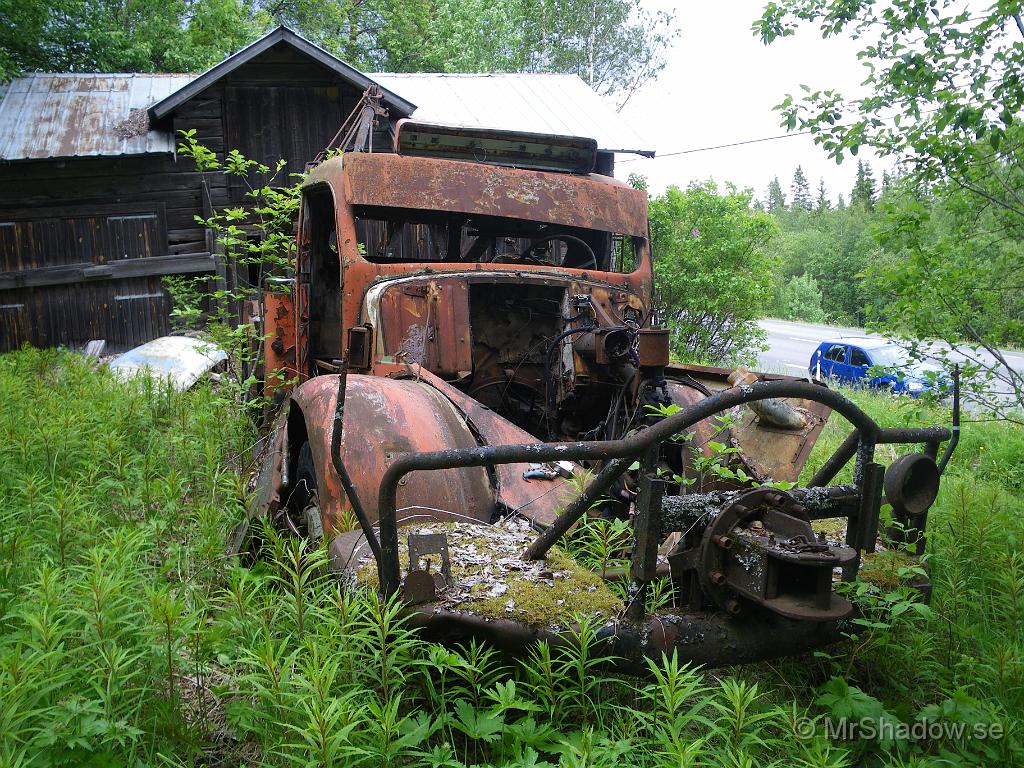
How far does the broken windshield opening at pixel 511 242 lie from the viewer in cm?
498

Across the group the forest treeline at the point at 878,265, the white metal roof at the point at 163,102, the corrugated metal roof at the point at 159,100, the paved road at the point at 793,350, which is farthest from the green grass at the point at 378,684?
the paved road at the point at 793,350

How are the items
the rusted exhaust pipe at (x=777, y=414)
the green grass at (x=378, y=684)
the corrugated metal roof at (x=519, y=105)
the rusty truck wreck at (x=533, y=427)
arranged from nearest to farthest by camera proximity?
the green grass at (x=378, y=684) → the rusty truck wreck at (x=533, y=427) → the rusted exhaust pipe at (x=777, y=414) → the corrugated metal roof at (x=519, y=105)

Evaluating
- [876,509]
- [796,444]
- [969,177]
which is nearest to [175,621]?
[876,509]

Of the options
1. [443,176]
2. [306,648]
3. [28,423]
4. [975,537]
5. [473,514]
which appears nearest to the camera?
[306,648]

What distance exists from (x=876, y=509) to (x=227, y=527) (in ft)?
10.1

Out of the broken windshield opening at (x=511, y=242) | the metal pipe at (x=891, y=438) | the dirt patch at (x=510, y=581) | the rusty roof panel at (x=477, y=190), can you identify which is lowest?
the dirt patch at (x=510, y=581)

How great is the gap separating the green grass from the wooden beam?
10.5m

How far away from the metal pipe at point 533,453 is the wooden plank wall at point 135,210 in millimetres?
11541

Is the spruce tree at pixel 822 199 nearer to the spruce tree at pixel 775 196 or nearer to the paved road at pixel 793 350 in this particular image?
the spruce tree at pixel 775 196

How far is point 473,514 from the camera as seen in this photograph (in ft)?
9.62

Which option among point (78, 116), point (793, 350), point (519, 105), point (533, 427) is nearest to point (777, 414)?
point (533, 427)

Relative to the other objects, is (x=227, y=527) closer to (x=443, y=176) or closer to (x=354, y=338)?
(x=354, y=338)

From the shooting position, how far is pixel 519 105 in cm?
1429

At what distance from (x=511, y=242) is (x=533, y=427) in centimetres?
155
